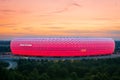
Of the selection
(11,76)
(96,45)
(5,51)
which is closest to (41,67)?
(11,76)

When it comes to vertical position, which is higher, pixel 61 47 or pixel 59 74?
pixel 59 74

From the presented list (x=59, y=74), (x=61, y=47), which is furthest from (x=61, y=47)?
(x=59, y=74)

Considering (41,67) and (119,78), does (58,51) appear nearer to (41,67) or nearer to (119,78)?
(41,67)

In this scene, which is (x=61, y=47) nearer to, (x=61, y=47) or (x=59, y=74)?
(x=61, y=47)

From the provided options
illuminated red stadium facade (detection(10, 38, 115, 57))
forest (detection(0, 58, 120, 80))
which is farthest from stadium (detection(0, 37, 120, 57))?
forest (detection(0, 58, 120, 80))

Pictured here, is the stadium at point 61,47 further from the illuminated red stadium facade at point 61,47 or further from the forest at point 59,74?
the forest at point 59,74

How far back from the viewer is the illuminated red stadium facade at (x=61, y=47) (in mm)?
42625

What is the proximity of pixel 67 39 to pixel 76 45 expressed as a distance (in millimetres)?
1784

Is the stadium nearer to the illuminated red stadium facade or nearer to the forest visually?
the illuminated red stadium facade

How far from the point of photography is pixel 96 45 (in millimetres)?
44156

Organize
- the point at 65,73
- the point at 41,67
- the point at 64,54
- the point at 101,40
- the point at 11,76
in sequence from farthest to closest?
the point at 101,40
the point at 64,54
the point at 41,67
the point at 65,73
the point at 11,76

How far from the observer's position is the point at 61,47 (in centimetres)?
4297

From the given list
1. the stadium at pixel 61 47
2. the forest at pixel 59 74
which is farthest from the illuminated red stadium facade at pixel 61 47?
the forest at pixel 59 74

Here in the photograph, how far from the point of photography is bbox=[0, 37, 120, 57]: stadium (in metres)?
42.6
